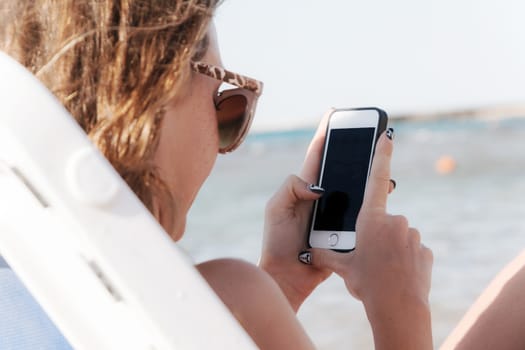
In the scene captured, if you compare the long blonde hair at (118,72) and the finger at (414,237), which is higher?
the long blonde hair at (118,72)

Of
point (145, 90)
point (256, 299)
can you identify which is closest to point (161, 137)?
point (145, 90)

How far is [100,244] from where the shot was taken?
81cm

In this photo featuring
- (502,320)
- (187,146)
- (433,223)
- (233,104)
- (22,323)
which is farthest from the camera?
(433,223)

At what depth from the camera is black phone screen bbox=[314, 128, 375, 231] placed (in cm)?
169

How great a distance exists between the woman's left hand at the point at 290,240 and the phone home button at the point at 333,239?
2.3 inches

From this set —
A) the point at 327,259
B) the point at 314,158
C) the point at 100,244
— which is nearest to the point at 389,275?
the point at 327,259

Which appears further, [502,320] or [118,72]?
[502,320]

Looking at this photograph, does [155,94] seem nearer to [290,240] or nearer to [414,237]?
[414,237]

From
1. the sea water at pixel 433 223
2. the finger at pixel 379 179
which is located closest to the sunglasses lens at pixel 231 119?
the finger at pixel 379 179

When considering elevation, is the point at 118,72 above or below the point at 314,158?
above

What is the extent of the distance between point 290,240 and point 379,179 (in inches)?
11.4

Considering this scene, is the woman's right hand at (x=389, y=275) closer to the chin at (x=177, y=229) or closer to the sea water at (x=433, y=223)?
the chin at (x=177, y=229)

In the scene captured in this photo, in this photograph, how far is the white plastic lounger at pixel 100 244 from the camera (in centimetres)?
80

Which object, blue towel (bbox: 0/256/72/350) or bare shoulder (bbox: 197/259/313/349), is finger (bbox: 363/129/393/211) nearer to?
bare shoulder (bbox: 197/259/313/349)
